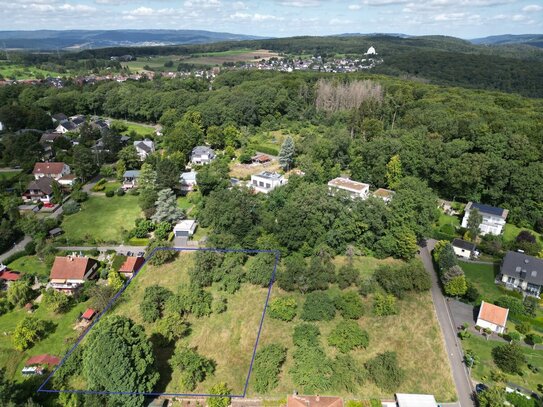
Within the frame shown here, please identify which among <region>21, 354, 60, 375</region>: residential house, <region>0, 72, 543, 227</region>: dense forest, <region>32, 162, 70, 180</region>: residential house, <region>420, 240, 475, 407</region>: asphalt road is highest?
<region>0, 72, 543, 227</region>: dense forest

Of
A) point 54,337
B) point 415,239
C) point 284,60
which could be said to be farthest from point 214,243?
point 284,60

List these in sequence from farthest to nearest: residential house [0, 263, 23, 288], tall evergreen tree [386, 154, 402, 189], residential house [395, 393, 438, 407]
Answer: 1. tall evergreen tree [386, 154, 402, 189]
2. residential house [0, 263, 23, 288]
3. residential house [395, 393, 438, 407]

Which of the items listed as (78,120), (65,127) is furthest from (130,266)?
(78,120)

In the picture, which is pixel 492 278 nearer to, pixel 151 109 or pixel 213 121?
pixel 213 121

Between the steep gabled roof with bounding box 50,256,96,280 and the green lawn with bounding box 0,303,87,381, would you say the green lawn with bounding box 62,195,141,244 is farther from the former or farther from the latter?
the green lawn with bounding box 0,303,87,381

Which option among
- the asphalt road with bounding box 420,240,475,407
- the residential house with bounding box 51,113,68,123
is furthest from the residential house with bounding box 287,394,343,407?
the residential house with bounding box 51,113,68,123

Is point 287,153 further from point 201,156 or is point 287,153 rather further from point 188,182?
point 188,182

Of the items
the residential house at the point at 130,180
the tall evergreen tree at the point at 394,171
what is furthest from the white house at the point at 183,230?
the tall evergreen tree at the point at 394,171
